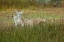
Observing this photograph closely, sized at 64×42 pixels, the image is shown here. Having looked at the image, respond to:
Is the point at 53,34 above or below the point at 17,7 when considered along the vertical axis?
above

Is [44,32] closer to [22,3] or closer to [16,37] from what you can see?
[16,37]

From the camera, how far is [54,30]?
6.15m

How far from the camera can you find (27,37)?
5539mm

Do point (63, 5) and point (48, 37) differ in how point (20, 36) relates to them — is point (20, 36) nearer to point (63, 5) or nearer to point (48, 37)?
point (48, 37)

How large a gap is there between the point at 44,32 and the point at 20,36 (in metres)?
0.56

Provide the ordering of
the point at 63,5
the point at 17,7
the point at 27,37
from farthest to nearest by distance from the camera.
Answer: the point at 63,5
the point at 17,7
the point at 27,37

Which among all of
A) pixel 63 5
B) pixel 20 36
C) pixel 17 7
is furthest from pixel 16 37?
pixel 63 5

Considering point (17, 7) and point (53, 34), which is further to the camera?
point (17, 7)

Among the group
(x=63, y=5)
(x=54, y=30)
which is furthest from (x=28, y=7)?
(x=54, y=30)

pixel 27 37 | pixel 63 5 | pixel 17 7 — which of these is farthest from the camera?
pixel 63 5

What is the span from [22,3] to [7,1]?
1.04 meters

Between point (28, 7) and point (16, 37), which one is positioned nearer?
point (16, 37)

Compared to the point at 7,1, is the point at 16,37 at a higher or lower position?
higher

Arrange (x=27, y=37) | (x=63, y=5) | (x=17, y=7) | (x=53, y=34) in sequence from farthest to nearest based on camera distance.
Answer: (x=63, y=5) < (x=17, y=7) < (x=53, y=34) < (x=27, y=37)
